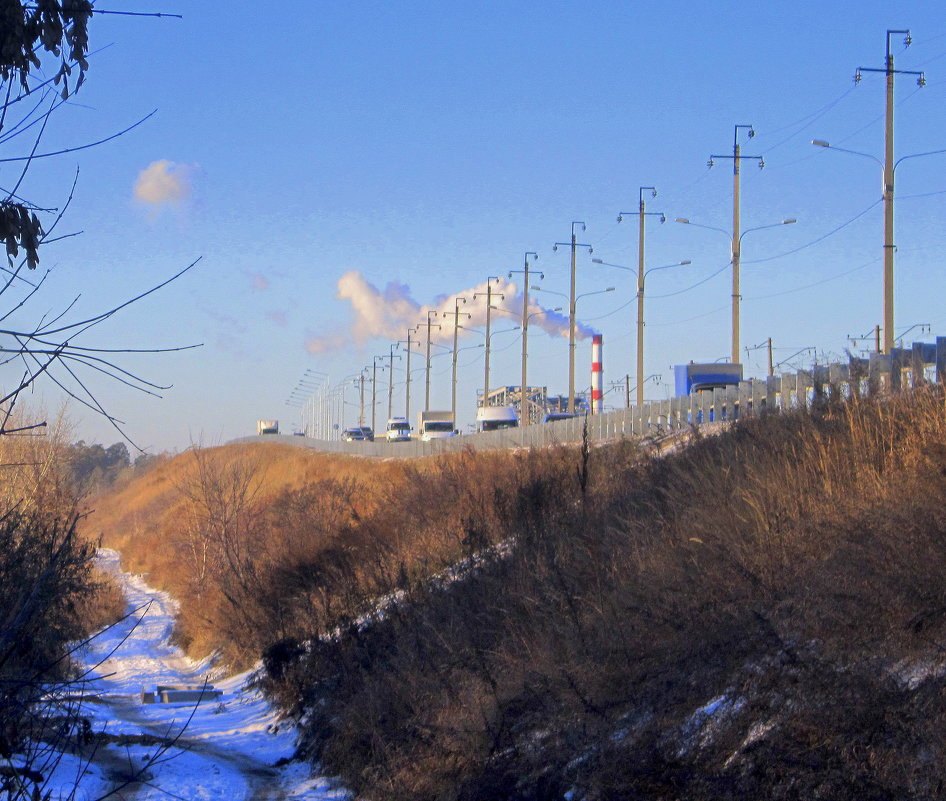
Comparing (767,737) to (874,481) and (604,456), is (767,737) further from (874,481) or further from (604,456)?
(604,456)

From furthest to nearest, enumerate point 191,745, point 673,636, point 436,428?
point 436,428, point 191,745, point 673,636

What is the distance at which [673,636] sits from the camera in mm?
10062

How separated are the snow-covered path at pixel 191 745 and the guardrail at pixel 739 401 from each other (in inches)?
326

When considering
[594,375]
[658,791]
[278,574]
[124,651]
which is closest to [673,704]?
[658,791]

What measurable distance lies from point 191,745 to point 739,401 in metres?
17.1

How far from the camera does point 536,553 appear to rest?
15.6 meters

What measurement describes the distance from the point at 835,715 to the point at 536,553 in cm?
843

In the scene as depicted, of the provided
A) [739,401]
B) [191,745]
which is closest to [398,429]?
[739,401]

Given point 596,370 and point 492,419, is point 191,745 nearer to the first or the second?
point 492,419

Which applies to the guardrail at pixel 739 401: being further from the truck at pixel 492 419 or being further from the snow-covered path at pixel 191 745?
the snow-covered path at pixel 191 745

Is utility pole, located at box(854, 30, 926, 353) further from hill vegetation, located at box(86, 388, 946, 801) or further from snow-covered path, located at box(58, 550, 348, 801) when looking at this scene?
snow-covered path, located at box(58, 550, 348, 801)

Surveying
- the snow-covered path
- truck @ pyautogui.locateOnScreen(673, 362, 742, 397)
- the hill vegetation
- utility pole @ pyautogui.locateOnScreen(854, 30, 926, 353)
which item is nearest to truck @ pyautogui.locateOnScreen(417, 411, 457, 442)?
truck @ pyautogui.locateOnScreen(673, 362, 742, 397)

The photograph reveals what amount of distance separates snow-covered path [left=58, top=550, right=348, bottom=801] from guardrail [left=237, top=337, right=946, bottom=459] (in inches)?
326

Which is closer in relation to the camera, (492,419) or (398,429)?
(492,419)
